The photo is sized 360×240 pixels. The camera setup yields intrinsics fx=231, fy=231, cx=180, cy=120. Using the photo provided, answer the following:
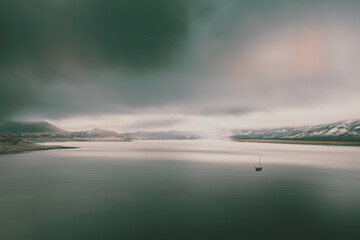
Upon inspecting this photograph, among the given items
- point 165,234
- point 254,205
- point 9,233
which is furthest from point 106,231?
point 254,205

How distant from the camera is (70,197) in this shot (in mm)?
31094

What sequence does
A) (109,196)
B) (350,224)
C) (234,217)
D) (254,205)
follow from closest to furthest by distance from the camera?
(350,224)
(234,217)
(254,205)
(109,196)

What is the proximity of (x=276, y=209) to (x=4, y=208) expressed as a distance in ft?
100

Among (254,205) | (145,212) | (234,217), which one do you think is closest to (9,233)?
(145,212)

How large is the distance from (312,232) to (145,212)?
618 inches

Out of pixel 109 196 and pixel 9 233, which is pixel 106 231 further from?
pixel 109 196

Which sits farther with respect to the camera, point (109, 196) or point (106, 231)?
point (109, 196)

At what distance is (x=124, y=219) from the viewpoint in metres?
22.4

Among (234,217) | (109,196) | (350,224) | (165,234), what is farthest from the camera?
(109,196)

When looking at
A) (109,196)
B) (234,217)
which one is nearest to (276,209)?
(234,217)

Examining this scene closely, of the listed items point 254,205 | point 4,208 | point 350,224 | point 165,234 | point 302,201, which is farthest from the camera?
point 302,201

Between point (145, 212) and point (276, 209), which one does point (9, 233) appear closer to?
point (145, 212)

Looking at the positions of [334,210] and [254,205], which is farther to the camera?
[254,205]

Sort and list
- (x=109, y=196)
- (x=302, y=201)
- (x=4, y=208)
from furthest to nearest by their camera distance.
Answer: (x=109, y=196)
(x=302, y=201)
(x=4, y=208)
